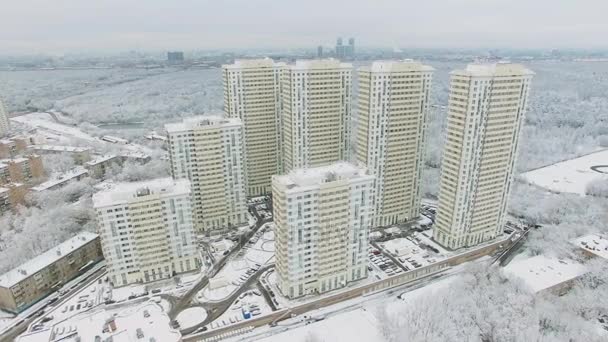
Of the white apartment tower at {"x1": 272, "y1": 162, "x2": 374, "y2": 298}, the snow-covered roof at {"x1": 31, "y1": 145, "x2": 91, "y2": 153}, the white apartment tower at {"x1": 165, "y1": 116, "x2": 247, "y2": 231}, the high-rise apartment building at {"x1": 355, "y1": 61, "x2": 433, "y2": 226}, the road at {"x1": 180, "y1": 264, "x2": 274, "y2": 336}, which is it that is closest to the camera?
the white apartment tower at {"x1": 272, "y1": 162, "x2": 374, "y2": 298}

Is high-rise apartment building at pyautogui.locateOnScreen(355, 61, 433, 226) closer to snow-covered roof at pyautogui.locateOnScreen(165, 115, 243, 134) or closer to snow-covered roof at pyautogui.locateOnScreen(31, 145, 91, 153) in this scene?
snow-covered roof at pyautogui.locateOnScreen(165, 115, 243, 134)

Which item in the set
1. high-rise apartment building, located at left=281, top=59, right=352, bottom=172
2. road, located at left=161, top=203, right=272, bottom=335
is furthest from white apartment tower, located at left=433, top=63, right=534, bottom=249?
road, located at left=161, top=203, right=272, bottom=335

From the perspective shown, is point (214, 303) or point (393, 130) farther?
point (393, 130)

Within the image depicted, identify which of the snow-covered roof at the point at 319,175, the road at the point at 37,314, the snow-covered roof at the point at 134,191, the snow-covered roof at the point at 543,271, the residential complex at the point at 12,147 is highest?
the snow-covered roof at the point at 319,175

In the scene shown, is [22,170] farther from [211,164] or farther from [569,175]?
[569,175]

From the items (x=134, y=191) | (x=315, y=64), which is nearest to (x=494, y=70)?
(x=315, y=64)

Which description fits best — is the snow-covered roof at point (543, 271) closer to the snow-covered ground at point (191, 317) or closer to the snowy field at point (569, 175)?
the snowy field at point (569, 175)

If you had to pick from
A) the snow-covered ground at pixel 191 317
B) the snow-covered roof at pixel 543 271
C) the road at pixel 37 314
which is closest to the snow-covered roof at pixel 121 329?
the road at pixel 37 314
